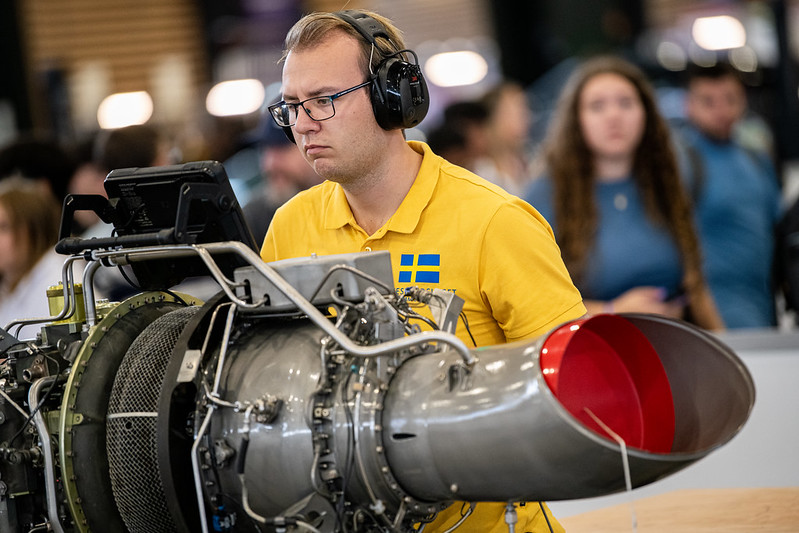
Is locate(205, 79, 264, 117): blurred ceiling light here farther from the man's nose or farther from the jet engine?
the jet engine

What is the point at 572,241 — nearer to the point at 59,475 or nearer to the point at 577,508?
the point at 577,508

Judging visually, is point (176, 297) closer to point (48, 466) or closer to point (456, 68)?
point (48, 466)

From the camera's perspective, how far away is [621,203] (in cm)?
412

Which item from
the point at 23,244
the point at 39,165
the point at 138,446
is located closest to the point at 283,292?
the point at 138,446

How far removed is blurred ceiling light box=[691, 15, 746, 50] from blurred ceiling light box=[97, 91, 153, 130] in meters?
5.37

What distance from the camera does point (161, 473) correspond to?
1656 millimetres

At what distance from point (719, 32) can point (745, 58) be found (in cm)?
46

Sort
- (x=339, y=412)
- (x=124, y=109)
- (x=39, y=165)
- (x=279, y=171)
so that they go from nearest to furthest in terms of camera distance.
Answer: (x=339, y=412), (x=39, y=165), (x=279, y=171), (x=124, y=109)

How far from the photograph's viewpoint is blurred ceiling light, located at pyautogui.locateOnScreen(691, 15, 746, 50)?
27.3ft

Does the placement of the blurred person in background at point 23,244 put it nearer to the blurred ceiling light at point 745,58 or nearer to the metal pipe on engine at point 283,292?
the metal pipe on engine at point 283,292

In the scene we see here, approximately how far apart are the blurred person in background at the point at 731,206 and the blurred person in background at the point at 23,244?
2.72m

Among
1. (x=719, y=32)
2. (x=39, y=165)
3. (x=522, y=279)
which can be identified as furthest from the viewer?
(x=719, y=32)

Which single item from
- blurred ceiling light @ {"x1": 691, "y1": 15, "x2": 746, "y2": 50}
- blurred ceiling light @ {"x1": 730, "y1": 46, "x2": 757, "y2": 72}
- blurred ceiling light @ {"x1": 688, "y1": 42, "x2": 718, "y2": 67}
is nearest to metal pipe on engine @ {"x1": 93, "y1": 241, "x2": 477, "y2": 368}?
blurred ceiling light @ {"x1": 730, "y1": 46, "x2": 757, "y2": 72}

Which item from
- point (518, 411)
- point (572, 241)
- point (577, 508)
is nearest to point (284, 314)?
point (518, 411)
